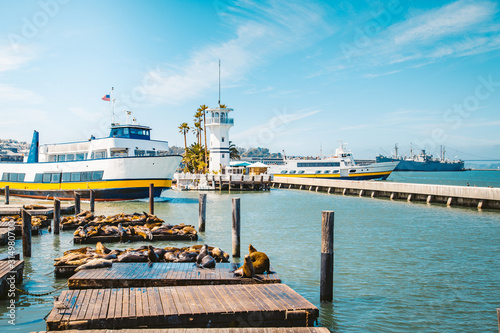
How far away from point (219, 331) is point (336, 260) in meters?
7.80

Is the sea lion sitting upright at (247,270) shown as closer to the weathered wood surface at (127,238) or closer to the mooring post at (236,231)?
the mooring post at (236,231)

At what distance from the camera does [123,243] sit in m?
14.9

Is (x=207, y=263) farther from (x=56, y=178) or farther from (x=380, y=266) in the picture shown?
(x=56, y=178)

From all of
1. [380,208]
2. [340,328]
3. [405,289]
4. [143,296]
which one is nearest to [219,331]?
[143,296]

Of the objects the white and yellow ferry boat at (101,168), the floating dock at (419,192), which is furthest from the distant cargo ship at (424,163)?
the white and yellow ferry boat at (101,168)

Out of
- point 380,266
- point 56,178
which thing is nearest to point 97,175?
point 56,178

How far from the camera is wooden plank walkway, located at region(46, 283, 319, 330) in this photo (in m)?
6.21

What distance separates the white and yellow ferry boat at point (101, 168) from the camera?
97.5 ft

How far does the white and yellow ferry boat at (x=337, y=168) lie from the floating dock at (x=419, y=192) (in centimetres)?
1589

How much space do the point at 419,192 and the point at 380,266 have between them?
2282cm

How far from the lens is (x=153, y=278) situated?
8398 mm

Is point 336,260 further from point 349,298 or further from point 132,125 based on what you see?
point 132,125

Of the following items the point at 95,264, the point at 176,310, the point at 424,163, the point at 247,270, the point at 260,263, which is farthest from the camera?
the point at 424,163

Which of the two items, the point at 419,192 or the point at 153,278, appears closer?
the point at 153,278
